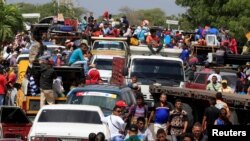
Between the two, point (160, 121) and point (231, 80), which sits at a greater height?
point (160, 121)

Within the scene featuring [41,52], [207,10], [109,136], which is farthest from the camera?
[207,10]

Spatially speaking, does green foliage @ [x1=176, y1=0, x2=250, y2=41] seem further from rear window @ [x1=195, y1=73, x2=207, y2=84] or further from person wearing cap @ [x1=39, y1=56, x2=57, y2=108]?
person wearing cap @ [x1=39, y1=56, x2=57, y2=108]

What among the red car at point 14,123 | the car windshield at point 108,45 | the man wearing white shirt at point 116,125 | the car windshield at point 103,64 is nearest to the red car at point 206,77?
the car windshield at point 103,64

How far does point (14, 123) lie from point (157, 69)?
8.86m

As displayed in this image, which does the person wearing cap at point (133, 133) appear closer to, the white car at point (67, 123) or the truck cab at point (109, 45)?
the white car at point (67, 123)

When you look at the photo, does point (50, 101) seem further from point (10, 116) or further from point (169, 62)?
point (169, 62)

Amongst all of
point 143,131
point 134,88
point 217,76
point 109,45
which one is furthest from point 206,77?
point 143,131

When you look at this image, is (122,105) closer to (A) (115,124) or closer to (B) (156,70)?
(A) (115,124)

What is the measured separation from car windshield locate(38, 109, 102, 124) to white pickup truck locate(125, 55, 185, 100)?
9.67 metres

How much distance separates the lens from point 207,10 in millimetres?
64125

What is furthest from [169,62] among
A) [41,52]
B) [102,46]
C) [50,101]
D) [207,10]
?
[207,10]

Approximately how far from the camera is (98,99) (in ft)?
75.4

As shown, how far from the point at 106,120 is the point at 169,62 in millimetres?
11003

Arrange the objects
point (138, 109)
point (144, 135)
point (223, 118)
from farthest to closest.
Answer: point (138, 109), point (223, 118), point (144, 135)
